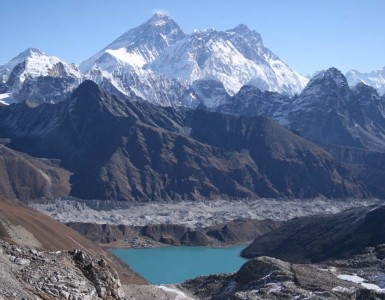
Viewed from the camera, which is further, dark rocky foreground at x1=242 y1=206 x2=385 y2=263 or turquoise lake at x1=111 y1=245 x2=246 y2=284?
turquoise lake at x1=111 y1=245 x2=246 y2=284

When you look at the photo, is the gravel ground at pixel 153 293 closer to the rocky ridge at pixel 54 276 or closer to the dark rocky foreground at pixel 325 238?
the rocky ridge at pixel 54 276

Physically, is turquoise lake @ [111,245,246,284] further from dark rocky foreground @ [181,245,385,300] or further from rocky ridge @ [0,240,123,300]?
rocky ridge @ [0,240,123,300]

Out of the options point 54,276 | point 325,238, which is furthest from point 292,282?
point 325,238

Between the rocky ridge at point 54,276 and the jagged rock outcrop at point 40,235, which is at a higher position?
the rocky ridge at point 54,276

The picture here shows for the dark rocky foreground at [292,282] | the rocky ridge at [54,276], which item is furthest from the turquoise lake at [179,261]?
the rocky ridge at [54,276]

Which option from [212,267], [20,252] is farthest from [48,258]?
[212,267]

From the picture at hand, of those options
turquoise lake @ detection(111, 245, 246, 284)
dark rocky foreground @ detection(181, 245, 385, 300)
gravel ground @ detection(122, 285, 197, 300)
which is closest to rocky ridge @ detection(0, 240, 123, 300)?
gravel ground @ detection(122, 285, 197, 300)

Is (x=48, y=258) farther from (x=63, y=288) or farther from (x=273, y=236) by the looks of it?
(x=273, y=236)

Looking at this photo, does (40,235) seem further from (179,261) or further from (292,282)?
(179,261)
